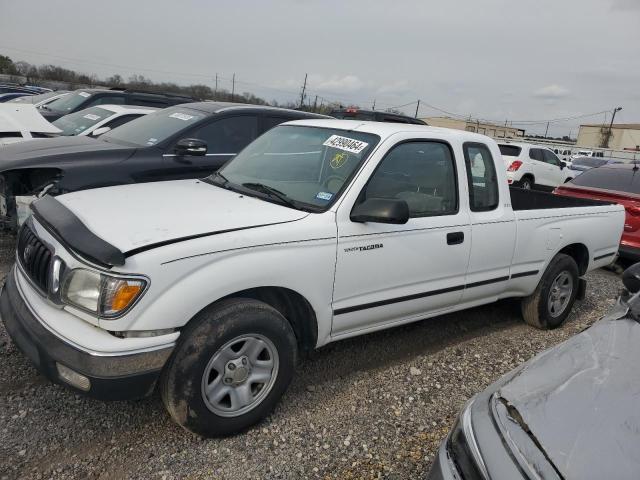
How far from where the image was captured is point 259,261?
267 cm

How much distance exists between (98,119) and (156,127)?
2.49m

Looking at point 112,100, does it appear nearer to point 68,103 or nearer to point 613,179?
point 68,103

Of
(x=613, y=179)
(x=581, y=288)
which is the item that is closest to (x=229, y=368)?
(x=581, y=288)

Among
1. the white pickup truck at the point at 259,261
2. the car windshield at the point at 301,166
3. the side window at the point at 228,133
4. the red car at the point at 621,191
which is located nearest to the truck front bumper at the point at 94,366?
the white pickup truck at the point at 259,261

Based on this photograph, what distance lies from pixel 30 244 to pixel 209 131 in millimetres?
3255

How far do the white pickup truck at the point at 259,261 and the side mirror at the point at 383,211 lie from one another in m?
0.01

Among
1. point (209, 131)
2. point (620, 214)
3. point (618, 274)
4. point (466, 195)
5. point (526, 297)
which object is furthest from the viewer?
point (618, 274)

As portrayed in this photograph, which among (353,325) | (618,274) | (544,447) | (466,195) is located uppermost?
(466,195)

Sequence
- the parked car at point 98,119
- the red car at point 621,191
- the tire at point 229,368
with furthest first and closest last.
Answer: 1. the parked car at point 98,119
2. the red car at point 621,191
3. the tire at point 229,368

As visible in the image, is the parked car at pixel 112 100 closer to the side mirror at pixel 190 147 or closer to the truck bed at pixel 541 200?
the side mirror at pixel 190 147

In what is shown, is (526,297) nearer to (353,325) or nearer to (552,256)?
(552,256)

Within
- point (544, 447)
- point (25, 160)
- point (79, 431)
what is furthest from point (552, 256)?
point (25, 160)

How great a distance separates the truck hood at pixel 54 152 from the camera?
4.54 metres

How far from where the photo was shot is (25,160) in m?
4.52
